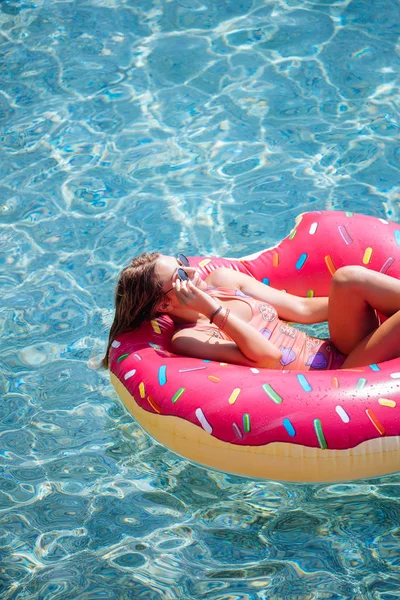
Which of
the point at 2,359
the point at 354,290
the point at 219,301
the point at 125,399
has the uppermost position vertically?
the point at 354,290

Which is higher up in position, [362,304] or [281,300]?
[362,304]

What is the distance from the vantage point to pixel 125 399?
4.04 m

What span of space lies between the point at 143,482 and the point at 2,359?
54.8 inches

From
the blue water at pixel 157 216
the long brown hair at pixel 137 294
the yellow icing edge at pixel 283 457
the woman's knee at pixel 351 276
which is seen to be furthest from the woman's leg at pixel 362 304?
the long brown hair at pixel 137 294

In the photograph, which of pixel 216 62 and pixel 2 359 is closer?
pixel 2 359

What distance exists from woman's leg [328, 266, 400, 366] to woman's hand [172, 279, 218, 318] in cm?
60

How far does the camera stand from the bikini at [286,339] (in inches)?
162

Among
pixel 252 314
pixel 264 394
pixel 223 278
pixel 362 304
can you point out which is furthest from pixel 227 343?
pixel 362 304

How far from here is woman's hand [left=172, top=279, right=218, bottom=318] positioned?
13.1 feet

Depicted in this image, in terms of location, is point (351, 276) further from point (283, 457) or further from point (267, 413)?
point (283, 457)

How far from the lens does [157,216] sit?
5.87m

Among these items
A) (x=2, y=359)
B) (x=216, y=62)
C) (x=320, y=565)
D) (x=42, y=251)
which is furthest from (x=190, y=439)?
(x=216, y=62)

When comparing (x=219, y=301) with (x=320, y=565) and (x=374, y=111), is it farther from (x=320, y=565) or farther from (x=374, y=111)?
(x=374, y=111)

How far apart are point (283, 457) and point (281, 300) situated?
114cm
